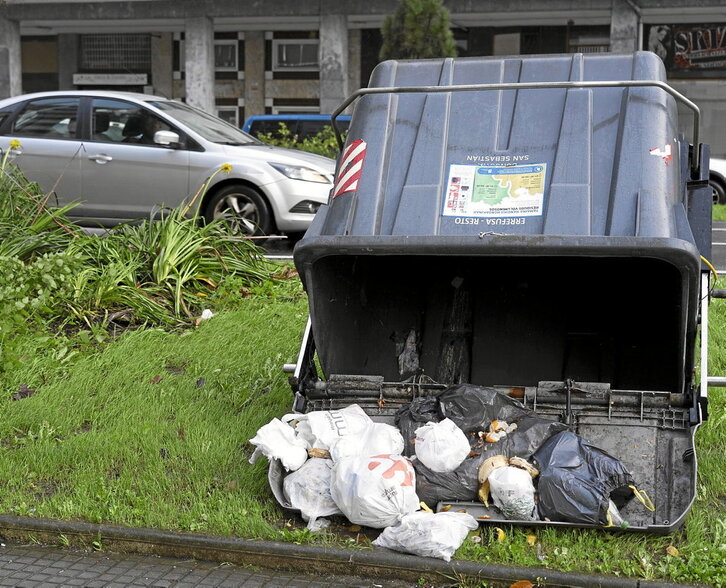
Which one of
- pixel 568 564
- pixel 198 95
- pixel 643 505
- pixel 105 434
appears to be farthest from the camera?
pixel 198 95

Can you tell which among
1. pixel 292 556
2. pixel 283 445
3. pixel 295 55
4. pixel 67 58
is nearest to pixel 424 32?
pixel 295 55

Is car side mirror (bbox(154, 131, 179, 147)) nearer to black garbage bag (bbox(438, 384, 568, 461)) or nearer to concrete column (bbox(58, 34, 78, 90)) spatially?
black garbage bag (bbox(438, 384, 568, 461))

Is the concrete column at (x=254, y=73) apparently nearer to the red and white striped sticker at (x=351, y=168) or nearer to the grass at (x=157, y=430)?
the grass at (x=157, y=430)

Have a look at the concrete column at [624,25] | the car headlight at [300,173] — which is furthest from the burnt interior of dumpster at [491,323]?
the concrete column at [624,25]

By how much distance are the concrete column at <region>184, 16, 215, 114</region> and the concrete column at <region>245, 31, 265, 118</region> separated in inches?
55.7

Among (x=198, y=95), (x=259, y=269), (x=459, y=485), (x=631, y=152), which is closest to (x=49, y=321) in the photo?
(x=259, y=269)

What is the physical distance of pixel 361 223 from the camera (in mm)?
4773

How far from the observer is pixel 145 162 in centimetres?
1052

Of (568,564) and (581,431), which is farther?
(581,431)

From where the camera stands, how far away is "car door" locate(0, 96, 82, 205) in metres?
10.6

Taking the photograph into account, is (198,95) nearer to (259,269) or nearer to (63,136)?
(63,136)

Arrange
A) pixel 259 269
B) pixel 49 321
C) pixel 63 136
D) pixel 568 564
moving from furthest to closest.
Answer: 1. pixel 63 136
2. pixel 259 269
3. pixel 49 321
4. pixel 568 564

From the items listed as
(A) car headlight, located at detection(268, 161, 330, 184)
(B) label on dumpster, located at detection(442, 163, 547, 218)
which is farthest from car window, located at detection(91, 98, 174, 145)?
(B) label on dumpster, located at detection(442, 163, 547, 218)

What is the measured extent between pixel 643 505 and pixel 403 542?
100 centimetres
